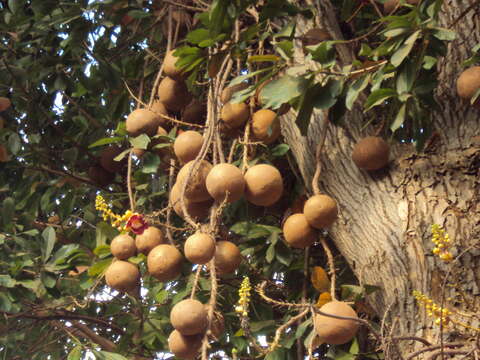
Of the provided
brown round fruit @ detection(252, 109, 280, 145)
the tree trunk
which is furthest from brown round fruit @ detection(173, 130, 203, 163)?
the tree trunk

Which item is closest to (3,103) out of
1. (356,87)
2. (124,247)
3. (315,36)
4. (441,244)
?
(124,247)

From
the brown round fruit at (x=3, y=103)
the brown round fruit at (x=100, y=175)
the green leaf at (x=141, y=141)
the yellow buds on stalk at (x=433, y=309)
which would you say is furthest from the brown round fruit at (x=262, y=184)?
the brown round fruit at (x=3, y=103)

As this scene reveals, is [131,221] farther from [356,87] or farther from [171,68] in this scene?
[356,87]

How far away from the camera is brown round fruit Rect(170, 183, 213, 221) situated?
189cm

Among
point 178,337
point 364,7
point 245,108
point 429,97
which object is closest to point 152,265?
point 178,337

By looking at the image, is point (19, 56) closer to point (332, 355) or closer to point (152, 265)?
point (152, 265)

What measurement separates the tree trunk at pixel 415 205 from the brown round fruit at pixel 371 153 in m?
0.05

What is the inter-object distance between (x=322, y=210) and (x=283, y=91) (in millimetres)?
343

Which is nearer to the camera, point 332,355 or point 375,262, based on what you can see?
point 375,262

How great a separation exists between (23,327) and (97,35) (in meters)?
1.39

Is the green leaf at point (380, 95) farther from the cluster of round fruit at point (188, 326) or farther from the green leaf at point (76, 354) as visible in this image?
the green leaf at point (76, 354)

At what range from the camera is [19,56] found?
3.02 m

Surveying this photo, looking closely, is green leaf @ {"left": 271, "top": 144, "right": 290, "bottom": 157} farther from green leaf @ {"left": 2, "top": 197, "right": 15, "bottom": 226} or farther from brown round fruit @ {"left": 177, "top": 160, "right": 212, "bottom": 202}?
green leaf @ {"left": 2, "top": 197, "right": 15, "bottom": 226}

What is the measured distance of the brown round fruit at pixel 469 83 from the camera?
5.62 feet
